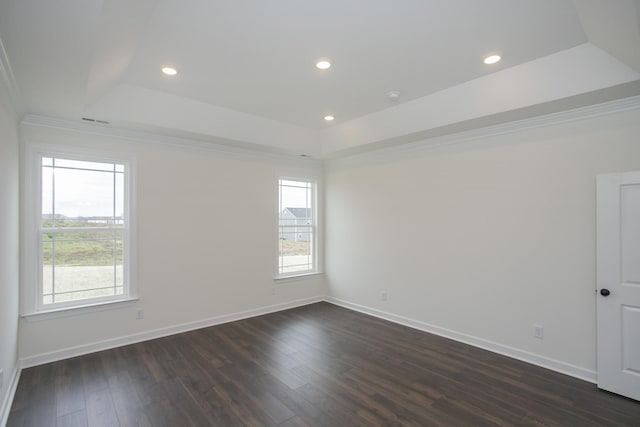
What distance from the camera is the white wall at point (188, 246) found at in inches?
139

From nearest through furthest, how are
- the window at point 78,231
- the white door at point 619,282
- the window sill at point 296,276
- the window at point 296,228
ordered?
the white door at point 619,282, the window at point 78,231, the window sill at point 296,276, the window at point 296,228

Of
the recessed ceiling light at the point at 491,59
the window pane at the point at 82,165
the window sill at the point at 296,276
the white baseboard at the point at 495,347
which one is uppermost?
the recessed ceiling light at the point at 491,59

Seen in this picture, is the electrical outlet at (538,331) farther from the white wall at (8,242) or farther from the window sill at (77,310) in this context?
the white wall at (8,242)

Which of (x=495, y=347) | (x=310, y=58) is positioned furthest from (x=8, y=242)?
(x=495, y=347)

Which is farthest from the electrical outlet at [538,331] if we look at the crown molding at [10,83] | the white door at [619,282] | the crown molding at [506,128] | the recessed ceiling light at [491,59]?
the crown molding at [10,83]

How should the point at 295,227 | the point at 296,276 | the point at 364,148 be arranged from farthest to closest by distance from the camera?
the point at 295,227, the point at 296,276, the point at 364,148

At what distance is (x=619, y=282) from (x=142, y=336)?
16.3 ft

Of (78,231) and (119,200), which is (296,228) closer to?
(119,200)

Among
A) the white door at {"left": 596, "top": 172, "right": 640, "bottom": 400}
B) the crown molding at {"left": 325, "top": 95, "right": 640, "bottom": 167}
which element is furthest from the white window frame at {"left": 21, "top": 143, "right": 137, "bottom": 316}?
the white door at {"left": 596, "top": 172, "right": 640, "bottom": 400}

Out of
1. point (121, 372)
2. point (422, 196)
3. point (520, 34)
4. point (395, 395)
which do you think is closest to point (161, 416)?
point (121, 372)

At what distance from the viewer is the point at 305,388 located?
287 centimetres

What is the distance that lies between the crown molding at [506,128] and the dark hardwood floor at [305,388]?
248 cm

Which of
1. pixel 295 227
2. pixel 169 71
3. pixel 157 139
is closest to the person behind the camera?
pixel 169 71

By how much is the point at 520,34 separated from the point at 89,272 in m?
4.79
